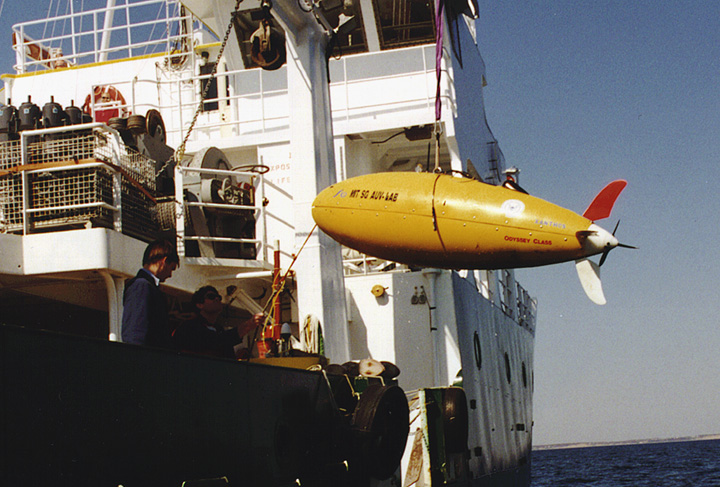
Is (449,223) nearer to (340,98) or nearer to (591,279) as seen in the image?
(591,279)

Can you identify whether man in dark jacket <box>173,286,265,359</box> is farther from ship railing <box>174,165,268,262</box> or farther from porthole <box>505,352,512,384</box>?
porthole <box>505,352,512,384</box>

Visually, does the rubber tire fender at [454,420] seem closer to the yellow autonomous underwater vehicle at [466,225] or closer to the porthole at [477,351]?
the yellow autonomous underwater vehicle at [466,225]

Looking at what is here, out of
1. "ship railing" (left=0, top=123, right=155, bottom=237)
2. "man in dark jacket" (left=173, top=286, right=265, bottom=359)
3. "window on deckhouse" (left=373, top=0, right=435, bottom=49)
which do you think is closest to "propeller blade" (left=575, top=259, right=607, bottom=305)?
"man in dark jacket" (left=173, top=286, right=265, bottom=359)

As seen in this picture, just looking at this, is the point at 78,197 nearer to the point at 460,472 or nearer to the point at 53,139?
the point at 53,139

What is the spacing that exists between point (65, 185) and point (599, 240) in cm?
570

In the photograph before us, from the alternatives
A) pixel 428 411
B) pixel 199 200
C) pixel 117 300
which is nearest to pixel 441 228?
pixel 428 411

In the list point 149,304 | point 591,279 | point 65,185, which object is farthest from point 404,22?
point 149,304

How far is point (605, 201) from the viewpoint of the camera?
7.67 m

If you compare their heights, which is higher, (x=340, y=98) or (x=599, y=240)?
(x=340, y=98)

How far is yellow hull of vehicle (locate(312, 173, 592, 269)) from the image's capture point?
755 centimetres

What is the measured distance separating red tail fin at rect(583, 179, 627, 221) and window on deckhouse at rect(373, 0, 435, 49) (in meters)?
7.18

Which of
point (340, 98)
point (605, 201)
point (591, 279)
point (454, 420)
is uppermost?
point (340, 98)

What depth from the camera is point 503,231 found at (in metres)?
7.60

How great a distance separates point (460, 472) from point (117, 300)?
4.75 metres
